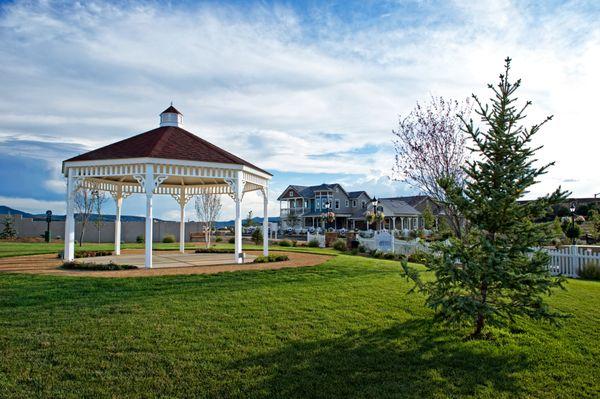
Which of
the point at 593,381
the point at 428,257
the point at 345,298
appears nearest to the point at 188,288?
the point at 345,298

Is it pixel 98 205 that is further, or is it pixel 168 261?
pixel 98 205

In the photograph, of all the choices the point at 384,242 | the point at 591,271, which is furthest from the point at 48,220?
the point at 591,271

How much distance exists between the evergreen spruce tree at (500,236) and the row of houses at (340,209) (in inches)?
1951

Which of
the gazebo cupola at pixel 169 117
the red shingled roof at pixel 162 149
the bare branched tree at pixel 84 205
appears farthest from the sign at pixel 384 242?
the bare branched tree at pixel 84 205

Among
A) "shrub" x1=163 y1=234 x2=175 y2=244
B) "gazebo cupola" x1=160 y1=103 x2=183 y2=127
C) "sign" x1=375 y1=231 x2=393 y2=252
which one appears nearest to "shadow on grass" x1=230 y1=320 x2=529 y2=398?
"gazebo cupola" x1=160 y1=103 x2=183 y2=127

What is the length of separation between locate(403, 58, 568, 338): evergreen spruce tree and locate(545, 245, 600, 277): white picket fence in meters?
11.5

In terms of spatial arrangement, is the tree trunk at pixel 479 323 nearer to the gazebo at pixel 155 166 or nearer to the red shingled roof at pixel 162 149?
the gazebo at pixel 155 166

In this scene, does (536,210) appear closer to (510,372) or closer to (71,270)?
(510,372)

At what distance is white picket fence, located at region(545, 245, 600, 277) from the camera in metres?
16.3

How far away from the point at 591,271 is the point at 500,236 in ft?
39.1

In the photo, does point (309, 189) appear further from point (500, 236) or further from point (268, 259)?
point (500, 236)

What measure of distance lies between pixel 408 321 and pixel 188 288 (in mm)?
5166

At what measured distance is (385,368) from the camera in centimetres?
569

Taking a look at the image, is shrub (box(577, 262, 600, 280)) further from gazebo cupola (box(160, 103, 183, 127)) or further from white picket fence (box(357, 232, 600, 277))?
gazebo cupola (box(160, 103, 183, 127))
